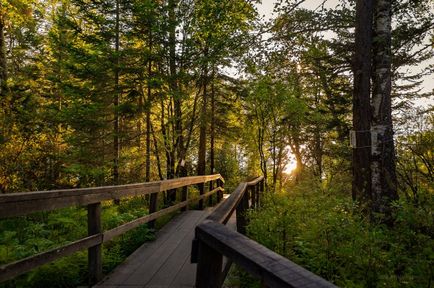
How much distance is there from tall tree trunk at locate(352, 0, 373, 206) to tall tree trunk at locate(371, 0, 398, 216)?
20 cm

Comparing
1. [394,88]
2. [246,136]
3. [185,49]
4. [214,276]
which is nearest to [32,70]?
[185,49]

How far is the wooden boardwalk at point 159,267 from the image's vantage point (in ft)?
15.7

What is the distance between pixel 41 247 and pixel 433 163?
8627 mm

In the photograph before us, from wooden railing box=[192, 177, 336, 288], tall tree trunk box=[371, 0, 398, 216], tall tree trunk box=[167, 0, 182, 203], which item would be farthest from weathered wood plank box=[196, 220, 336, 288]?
tall tree trunk box=[167, 0, 182, 203]

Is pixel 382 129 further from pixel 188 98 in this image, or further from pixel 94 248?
pixel 188 98

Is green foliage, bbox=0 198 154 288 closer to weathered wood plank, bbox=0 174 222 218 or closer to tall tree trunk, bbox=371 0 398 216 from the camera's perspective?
weathered wood plank, bbox=0 174 222 218

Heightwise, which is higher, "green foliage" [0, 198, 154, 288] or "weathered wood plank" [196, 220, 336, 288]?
"weathered wood plank" [196, 220, 336, 288]

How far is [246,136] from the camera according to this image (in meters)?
26.8

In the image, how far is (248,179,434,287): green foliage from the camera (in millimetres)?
4027

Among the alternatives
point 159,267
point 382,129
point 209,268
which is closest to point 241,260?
point 209,268

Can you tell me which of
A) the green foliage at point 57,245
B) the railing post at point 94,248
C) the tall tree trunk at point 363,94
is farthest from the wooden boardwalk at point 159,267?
the tall tree trunk at point 363,94

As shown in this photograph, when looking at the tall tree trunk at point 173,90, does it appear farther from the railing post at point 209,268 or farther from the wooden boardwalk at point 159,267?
Result: the railing post at point 209,268

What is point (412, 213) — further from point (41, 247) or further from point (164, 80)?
point (164, 80)

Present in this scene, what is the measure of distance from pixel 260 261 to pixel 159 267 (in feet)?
14.1
